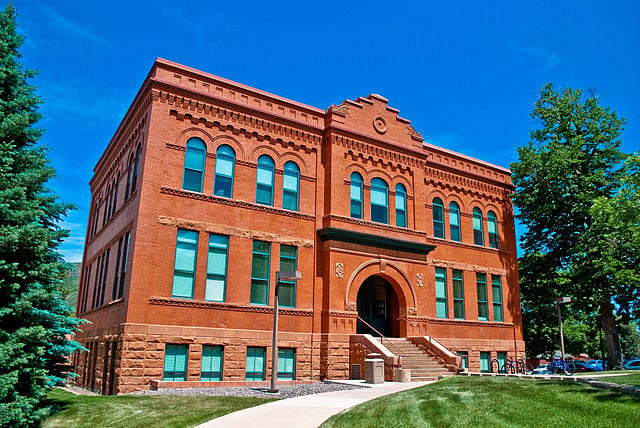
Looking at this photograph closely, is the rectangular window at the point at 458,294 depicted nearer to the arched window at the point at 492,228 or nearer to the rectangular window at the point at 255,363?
the arched window at the point at 492,228

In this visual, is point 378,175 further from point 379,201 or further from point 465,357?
point 465,357

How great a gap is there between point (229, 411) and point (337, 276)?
1069 centimetres

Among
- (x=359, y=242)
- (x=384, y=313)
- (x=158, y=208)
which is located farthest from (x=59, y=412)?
(x=384, y=313)

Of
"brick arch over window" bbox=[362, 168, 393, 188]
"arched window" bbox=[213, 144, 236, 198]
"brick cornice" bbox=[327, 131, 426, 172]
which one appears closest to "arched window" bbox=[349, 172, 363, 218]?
"brick arch over window" bbox=[362, 168, 393, 188]

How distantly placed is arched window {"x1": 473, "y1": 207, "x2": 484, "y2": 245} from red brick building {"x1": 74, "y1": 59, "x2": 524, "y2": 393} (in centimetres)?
61

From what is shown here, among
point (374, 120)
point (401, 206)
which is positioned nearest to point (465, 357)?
point (401, 206)

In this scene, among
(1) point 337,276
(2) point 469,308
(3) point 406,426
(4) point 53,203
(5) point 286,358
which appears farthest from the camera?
(2) point 469,308

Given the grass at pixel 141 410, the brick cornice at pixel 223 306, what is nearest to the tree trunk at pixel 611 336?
the brick cornice at pixel 223 306

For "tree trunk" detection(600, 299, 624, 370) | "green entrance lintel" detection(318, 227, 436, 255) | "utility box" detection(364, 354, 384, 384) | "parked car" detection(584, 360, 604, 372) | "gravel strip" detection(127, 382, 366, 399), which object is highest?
"green entrance lintel" detection(318, 227, 436, 255)

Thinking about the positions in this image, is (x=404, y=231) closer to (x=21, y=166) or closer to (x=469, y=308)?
(x=469, y=308)

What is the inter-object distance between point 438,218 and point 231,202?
41.4 ft

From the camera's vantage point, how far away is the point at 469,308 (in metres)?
28.6

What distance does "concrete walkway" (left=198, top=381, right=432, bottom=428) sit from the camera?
11.4 m

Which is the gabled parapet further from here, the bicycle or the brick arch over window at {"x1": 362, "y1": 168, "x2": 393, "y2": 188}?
the bicycle
